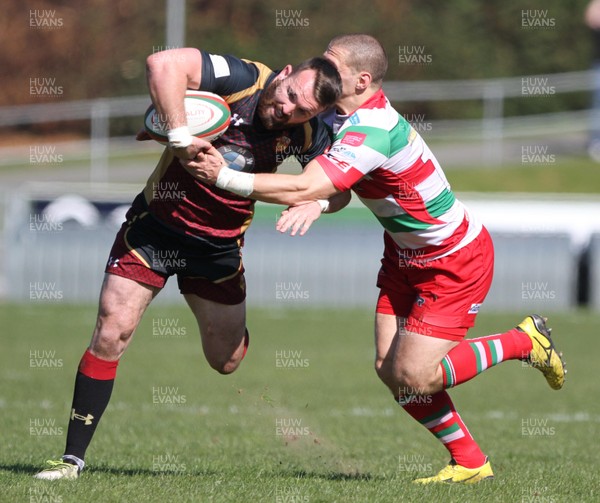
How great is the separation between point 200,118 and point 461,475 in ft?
8.13

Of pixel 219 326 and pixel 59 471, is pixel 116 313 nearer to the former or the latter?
pixel 219 326

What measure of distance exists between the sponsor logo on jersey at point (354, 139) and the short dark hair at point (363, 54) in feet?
1.19

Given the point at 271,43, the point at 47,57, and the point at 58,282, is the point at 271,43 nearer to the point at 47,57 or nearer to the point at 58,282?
the point at 47,57

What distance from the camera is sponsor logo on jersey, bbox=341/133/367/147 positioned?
5586 millimetres

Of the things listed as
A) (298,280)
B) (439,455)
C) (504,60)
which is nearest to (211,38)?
(504,60)

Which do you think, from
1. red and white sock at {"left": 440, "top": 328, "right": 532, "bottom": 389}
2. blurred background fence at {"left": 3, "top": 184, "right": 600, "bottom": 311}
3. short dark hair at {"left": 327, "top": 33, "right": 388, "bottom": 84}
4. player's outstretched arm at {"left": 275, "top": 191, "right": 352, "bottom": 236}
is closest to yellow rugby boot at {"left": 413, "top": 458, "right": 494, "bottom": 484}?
red and white sock at {"left": 440, "top": 328, "right": 532, "bottom": 389}

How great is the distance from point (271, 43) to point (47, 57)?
6.03 m

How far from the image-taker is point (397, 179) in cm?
595

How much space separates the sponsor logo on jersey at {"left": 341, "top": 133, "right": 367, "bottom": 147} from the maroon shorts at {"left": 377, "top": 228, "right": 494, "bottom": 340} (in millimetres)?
946

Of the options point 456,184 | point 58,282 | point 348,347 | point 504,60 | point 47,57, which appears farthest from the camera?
point 504,60

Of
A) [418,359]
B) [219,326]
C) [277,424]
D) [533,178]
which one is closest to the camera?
[418,359]

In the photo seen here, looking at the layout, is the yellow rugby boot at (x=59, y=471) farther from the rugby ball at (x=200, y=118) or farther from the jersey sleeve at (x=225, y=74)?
the jersey sleeve at (x=225, y=74)

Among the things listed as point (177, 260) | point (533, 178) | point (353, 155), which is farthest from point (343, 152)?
point (533, 178)

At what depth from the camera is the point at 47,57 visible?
99.1ft
